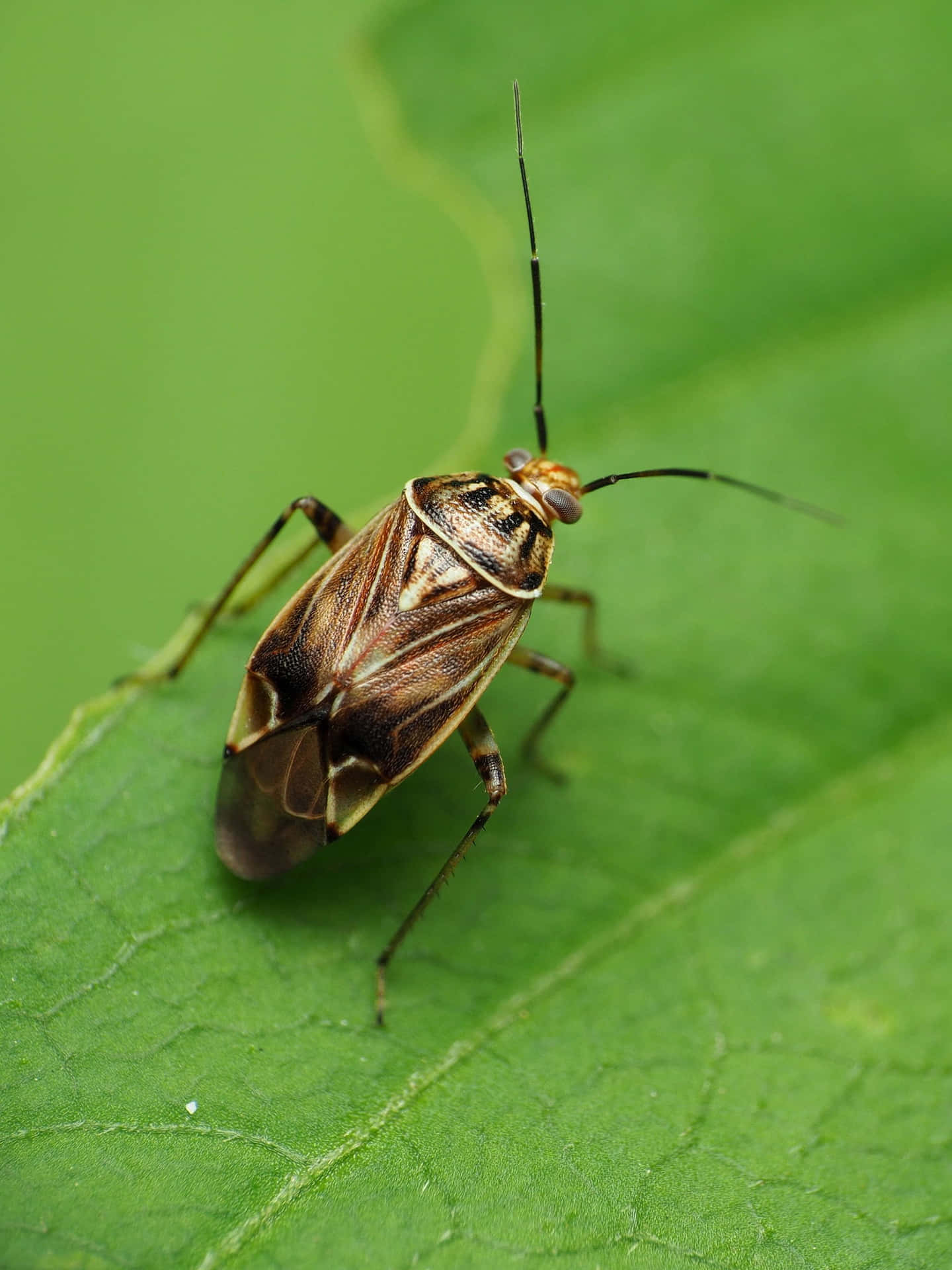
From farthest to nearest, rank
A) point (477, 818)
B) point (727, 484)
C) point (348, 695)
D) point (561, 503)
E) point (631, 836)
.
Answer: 1. point (727, 484)
2. point (631, 836)
3. point (561, 503)
4. point (477, 818)
5. point (348, 695)

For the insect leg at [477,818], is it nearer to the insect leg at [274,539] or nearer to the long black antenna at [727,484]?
the insect leg at [274,539]

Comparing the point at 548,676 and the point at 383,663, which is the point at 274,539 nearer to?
the point at 383,663

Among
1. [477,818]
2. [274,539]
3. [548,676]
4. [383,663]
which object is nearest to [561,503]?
[548,676]

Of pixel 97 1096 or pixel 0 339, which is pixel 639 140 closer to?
pixel 0 339

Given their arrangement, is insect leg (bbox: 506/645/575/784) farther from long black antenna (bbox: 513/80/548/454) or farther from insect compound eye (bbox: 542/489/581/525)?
long black antenna (bbox: 513/80/548/454)

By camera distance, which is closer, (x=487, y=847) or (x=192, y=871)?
(x=192, y=871)

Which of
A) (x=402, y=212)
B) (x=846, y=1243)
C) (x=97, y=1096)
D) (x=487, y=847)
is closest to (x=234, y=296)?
(x=402, y=212)

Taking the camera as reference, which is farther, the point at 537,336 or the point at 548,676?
the point at 548,676
